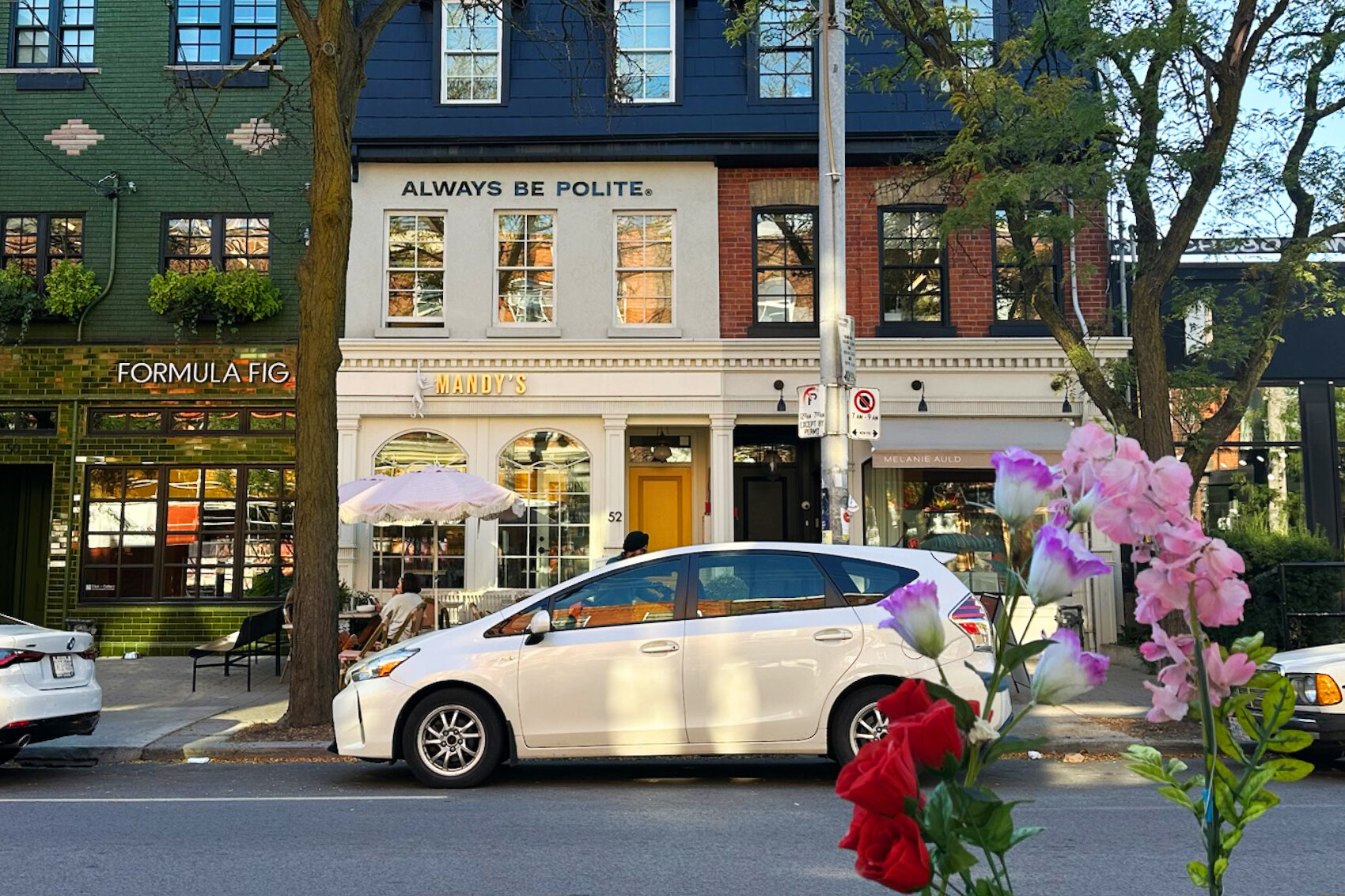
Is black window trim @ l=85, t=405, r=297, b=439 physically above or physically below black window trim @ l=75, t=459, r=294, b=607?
above

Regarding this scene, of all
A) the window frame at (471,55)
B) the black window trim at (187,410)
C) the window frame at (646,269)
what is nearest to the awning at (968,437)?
the window frame at (646,269)

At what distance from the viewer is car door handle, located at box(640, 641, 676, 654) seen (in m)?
8.38

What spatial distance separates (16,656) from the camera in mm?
8812

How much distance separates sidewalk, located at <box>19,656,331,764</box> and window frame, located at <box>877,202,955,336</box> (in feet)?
29.9

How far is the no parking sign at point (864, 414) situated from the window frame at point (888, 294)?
207 inches

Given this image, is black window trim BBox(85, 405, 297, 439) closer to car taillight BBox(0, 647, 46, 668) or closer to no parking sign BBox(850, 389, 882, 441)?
car taillight BBox(0, 647, 46, 668)

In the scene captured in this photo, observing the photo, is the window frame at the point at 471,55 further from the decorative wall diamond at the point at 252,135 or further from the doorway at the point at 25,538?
the doorway at the point at 25,538

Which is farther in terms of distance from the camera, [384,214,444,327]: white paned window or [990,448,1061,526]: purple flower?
[384,214,444,327]: white paned window

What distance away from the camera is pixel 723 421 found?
16.2 m

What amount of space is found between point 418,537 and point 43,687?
7616mm

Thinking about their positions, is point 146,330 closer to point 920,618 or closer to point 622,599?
point 622,599

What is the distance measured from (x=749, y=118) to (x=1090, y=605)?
797cm

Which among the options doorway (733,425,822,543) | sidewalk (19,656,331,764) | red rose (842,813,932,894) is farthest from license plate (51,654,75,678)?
doorway (733,425,822,543)

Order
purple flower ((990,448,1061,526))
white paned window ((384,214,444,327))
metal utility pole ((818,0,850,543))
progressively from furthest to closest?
1. white paned window ((384,214,444,327))
2. metal utility pole ((818,0,850,543))
3. purple flower ((990,448,1061,526))
